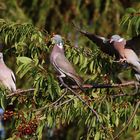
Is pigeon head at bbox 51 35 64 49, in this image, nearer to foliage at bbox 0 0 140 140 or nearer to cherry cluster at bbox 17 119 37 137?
foliage at bbox 0 0 140 140

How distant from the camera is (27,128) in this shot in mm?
4895

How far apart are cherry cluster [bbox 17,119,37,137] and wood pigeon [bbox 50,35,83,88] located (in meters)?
0.62

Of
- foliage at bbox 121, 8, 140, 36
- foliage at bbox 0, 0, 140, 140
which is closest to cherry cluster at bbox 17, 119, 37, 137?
foliage at bbox 0, 0, 140, 140

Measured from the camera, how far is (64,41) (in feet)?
18.5

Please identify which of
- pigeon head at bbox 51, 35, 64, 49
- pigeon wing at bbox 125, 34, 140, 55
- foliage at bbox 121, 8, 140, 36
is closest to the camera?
foliage at bbox 121, 8, 140, 36

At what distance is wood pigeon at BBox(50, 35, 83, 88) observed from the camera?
18.1 ft

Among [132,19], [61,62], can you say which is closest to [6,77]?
[61,62]

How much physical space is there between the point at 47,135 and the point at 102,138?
4312 millimetres

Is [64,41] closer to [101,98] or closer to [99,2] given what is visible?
[101,98]

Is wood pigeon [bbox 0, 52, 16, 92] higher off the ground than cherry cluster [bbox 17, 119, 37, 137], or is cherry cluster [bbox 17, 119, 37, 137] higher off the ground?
wood pigeon [bbox 0, 52, 16, 92]

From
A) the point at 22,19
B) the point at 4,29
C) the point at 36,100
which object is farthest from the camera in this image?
the point at 22,19

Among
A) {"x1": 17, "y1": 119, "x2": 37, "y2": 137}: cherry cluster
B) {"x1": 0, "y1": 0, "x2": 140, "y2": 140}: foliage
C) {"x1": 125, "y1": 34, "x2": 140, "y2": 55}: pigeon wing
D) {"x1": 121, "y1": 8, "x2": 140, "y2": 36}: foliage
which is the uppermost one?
{"x1": 121, "y1": 8, "x2": 140, "y2": 36}: foliage

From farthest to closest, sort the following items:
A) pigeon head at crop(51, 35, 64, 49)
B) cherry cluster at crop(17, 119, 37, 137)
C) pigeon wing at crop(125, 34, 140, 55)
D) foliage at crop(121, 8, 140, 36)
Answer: pigeon wing at crop(125, 34, 140, 55) → pigeon head at crop(51, 35, 64, 49) → foliage at crop(121, 8, 140, 36) → cherry cluster at crop(17, 119, 37, 137)

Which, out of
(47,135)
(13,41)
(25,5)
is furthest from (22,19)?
(13,41)
